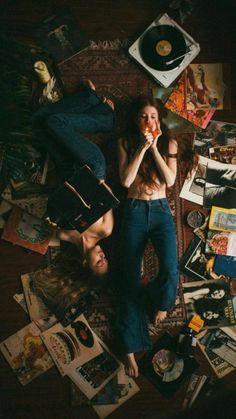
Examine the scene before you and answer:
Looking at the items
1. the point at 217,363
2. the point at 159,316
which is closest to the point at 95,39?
the point at 159,316

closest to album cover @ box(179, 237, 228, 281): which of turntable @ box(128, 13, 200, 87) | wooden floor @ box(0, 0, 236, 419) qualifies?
wooden floor @ box(0, 0, 236, 419)

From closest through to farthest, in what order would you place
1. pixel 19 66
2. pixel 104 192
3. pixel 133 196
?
pixel 19 66
pixel 104 192
pixel 133 196

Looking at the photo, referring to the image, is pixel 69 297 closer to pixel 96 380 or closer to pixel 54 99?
pixel 96 380

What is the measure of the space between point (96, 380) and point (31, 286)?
0.71m

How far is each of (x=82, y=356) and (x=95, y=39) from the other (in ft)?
6.74

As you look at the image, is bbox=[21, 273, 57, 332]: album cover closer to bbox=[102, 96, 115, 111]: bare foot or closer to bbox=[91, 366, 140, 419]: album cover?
bbox=[91, 366, 140, 419]: album cover

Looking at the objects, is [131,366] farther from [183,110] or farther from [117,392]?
[183,110]

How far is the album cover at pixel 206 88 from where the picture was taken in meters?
2.53

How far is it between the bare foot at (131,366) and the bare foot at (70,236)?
2.49 ft

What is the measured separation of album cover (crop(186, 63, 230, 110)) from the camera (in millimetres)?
2527

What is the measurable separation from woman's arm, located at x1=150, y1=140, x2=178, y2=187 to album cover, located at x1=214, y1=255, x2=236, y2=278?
60cm

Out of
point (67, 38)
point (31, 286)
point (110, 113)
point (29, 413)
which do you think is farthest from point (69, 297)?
point (67, 38)

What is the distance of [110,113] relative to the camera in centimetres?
239

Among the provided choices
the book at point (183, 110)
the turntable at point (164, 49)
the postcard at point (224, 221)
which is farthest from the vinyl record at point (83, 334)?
the turntable at point (164, 49)
